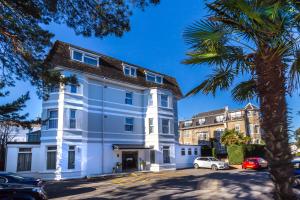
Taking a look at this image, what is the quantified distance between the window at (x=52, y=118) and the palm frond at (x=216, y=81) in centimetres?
2081

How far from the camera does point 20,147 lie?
2456 cm

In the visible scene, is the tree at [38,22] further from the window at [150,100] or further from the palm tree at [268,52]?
the window at [150,100]

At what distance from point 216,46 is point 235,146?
108 ft

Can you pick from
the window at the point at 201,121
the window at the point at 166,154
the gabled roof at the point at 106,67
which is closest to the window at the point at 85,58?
the gabled roof at the point at 106,67

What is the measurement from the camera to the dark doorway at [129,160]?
30.7m

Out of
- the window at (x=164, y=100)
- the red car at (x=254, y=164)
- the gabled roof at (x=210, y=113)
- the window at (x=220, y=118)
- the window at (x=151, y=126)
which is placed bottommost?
the red car at (x=254, y=164)

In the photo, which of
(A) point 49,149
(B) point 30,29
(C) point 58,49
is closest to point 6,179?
(B) point 30,29

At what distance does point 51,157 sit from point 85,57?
A: 10.4m

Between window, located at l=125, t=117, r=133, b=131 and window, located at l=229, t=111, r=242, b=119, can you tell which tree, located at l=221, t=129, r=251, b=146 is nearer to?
window, located at l=125, t=117, r=133, b=131

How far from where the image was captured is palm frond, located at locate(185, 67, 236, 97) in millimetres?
7211

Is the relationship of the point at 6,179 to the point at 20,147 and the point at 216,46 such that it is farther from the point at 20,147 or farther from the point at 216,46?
the point at 20,147

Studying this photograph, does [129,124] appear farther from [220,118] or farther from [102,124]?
[220,118]

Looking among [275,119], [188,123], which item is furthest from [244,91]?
[188,123]

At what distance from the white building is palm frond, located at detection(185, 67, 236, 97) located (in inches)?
608
